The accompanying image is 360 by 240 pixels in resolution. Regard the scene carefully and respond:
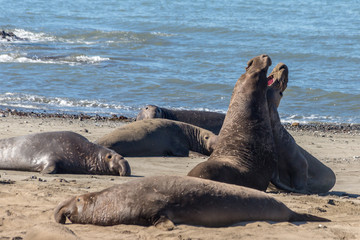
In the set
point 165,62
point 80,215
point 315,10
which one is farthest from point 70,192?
point 315,10

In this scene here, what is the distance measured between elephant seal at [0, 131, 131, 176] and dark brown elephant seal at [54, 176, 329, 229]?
272 cm

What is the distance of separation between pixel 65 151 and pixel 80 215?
122 inches

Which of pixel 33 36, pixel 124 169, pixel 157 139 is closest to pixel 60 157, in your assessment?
pixel 124 169

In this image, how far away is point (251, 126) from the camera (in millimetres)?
7250

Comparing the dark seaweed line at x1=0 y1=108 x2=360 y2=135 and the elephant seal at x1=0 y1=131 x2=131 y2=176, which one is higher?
the elephant seal at x1=0 y1=131 x2=131 y2=176

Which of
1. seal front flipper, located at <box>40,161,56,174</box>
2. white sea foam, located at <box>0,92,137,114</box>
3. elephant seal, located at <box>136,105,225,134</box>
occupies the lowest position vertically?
white sea foam, located at <box>0,92,137,114</box>

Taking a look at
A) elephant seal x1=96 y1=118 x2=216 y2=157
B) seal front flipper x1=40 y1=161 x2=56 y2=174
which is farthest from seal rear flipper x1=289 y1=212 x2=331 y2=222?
elephant seal x1=96 y1=118 x2=216 y2=157

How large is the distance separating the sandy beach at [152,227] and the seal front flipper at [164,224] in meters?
0.05

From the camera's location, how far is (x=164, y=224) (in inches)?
201

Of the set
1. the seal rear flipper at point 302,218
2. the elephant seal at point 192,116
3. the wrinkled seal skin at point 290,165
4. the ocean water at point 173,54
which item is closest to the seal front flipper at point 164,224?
the seal rear flipper at point 302,218

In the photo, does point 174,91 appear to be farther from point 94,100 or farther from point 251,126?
point 251,126

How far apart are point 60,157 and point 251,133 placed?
262 centimetres

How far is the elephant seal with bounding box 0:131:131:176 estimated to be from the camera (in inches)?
324

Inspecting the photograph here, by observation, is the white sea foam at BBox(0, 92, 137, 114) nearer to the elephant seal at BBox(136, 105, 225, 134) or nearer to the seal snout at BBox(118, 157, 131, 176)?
the elephant seal at BBox(136, 105, 225, 134)
